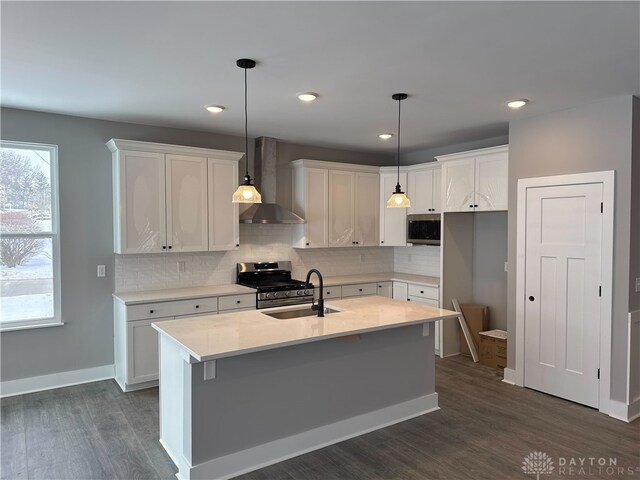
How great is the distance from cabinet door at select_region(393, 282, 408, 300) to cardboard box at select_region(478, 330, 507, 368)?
1095 millimetres

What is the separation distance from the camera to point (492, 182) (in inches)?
191

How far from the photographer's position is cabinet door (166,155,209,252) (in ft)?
15.2

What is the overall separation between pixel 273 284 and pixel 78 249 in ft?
6.86

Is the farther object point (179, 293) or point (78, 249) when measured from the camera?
point (179, 293)

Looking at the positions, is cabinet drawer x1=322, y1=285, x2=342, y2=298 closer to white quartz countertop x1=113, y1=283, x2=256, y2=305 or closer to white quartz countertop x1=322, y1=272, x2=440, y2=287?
white quartz countertop x1=322, y1=272, x2=440, y2=287

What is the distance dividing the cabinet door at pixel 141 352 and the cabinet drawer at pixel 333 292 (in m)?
1.97

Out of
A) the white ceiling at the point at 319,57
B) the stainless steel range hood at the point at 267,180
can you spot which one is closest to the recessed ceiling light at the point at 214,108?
the white ceiling at the point at 319,57

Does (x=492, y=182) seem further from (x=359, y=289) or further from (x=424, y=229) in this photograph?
(x=359, y=289)

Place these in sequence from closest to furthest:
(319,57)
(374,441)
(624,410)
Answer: (319,57), (374,441), (624,410)

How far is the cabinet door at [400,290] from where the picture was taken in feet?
19.2

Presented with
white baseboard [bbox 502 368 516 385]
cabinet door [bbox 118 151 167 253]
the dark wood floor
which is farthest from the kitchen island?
cabinet door [bbox 118 151 167 253]

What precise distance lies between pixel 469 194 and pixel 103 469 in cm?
432

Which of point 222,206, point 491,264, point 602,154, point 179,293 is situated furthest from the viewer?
point 491,264

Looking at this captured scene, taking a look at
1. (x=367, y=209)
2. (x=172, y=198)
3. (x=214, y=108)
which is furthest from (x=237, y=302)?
(x=367, y=209)
